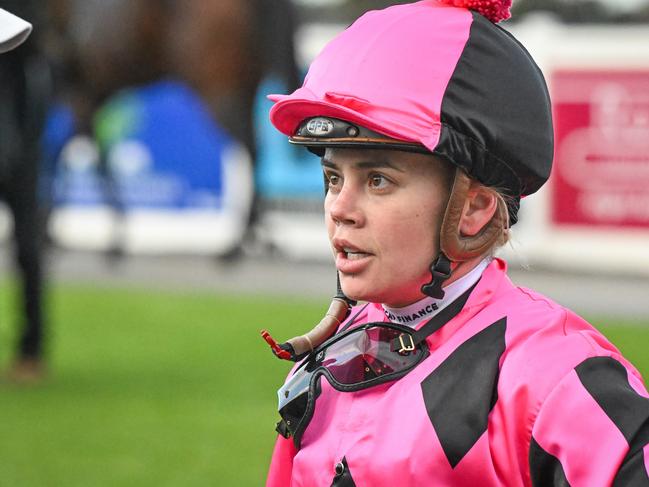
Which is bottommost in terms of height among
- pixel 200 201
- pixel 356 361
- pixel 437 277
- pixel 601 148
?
pixel 200 201

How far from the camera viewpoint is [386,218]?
189 centimetres

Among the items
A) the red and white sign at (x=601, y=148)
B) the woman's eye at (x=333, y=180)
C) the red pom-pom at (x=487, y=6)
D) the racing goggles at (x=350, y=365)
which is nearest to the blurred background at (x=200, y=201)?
the red and white sign at (x=601, y=148)

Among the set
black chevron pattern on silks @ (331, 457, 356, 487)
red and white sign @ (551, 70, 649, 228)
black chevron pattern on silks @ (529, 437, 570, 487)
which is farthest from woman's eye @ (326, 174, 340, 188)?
red and white sign @ (551, 70, 649, 228)

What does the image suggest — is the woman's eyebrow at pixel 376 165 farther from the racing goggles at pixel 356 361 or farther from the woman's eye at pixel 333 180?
the racing goggles at pixel 356 361

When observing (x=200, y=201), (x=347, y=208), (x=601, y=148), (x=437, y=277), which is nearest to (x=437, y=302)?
(x=437, y=277)

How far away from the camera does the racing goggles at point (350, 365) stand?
1.91 metres

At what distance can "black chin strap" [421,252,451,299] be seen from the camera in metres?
1.90

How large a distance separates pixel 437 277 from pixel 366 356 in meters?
0.16

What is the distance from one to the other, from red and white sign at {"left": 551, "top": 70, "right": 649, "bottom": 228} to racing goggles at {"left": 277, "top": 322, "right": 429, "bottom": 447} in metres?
9.13

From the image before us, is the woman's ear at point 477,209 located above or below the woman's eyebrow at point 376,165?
below

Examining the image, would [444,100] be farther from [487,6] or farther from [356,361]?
[356,361]

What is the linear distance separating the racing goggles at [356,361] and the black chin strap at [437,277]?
1.7 inches

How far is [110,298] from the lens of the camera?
981cm

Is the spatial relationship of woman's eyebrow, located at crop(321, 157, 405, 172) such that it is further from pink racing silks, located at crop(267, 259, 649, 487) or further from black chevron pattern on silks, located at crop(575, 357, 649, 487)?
black chevron pattern on silks, located at crop(575, 357, 649, 487)
